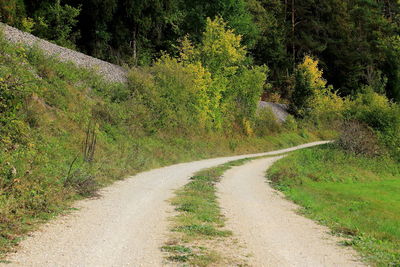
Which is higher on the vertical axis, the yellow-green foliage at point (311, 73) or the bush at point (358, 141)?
the yellow-green foliage at point (311, 73)

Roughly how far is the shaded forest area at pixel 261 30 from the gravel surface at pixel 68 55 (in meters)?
4.32

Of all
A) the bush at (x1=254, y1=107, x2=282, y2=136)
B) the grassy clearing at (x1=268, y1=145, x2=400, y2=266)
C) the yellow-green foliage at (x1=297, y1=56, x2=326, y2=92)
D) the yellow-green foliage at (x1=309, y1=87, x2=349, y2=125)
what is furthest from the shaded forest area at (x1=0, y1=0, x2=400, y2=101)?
the grassy clearing at (x1=268, y1=145, x2=400, y2=266)

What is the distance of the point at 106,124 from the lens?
2430 centimetres

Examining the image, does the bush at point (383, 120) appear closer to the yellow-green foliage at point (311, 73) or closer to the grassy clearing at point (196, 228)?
the yellow-green foliage at point (311, 73)

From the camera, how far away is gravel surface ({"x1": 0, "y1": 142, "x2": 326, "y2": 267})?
22.1ft

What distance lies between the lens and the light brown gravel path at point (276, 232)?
7574mm

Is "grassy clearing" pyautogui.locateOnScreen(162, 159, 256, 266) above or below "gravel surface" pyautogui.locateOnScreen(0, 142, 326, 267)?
below

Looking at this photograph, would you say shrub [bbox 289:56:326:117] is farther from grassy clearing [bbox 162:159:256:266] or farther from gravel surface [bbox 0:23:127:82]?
grassy clearing [bbox 162:159:256:266]

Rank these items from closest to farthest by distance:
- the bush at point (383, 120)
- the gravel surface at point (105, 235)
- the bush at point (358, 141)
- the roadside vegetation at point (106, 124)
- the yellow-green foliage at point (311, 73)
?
the gravel surface at point (105, 235) < the roadside vegetation at point (106, 124) < the bush at point (358, 141) < the bush at point (383, 120) < the yellow-green foliage at point (311, 73)

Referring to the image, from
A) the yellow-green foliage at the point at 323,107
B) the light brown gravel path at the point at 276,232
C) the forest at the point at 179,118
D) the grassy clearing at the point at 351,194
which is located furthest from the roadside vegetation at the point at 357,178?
the yellow-green foliage at the point at 323,107

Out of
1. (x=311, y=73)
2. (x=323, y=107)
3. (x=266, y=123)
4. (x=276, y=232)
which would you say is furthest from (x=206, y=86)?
(x=323, y=107)

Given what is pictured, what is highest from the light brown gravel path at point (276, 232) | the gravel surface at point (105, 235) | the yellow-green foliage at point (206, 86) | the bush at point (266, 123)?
the yellow-green foliage at point (206, 86)

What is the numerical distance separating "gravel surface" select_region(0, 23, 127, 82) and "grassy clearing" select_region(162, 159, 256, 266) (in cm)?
1647

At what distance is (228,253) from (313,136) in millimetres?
52327
